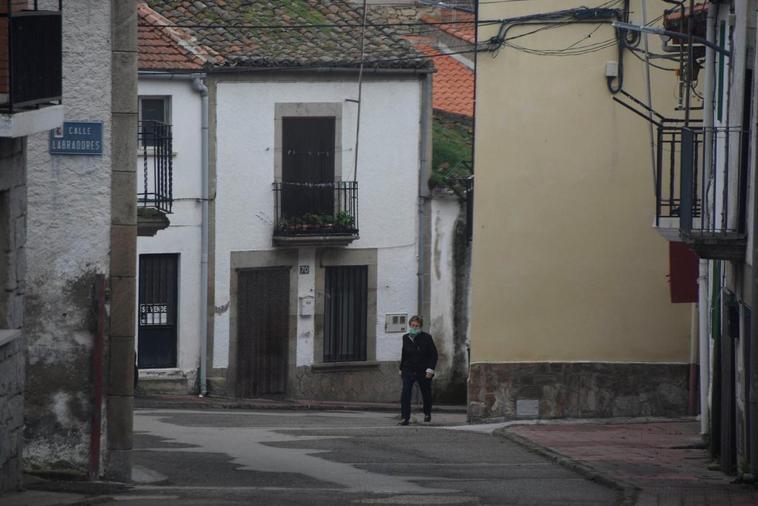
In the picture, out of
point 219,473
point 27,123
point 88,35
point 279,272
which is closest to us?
point 27,123

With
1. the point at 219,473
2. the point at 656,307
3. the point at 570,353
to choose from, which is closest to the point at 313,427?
the point at 570,353

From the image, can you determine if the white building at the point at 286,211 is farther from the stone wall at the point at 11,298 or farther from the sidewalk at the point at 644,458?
the stone wall at the point at 11,298

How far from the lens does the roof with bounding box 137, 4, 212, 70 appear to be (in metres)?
26.1

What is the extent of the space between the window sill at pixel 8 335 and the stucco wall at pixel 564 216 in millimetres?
10177

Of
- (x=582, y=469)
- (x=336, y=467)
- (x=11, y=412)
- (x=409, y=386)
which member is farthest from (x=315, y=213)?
(x=11, y=412)

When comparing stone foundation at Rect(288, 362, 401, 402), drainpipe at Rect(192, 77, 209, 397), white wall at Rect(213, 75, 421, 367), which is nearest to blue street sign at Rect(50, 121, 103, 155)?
drainpipe at Rect(192, 77, 209, 397)

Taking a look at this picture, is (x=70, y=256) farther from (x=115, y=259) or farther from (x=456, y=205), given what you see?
(x=456, y=205)

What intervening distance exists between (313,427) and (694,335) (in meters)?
5.31

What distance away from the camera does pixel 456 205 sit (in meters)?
28.4

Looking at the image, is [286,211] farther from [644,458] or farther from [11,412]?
[11,412]

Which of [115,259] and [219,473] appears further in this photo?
[219,473]

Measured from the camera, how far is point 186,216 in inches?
1048

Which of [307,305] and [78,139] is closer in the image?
[78,139]

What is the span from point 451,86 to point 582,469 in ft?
57.5
